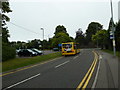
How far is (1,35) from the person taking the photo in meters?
22.7

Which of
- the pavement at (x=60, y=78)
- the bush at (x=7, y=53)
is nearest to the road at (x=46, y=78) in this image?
the pavement at (x=60, y=78)

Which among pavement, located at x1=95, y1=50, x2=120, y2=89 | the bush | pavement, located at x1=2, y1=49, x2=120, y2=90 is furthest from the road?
the bush

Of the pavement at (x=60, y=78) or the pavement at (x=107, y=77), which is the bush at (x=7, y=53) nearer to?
the pavement at (x=60, y=78)

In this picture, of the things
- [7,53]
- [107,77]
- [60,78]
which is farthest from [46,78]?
[7,53]

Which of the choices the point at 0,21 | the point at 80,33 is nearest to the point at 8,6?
the point at 0,21

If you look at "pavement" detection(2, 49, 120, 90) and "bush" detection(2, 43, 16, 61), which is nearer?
"pavement" detection(2, 49, 120, 90)

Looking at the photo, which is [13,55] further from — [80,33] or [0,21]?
[80,33]

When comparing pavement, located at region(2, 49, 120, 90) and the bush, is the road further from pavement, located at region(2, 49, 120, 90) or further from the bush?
the bush

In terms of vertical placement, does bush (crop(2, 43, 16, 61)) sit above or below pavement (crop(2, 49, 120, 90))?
above

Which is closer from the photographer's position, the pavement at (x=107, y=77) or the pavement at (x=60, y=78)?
the pavement at (x=107, y=77)

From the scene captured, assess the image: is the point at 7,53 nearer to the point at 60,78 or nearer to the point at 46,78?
the point at 46,78

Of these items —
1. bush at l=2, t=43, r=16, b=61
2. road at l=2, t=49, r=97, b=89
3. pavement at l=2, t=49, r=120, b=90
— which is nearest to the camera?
pavement at l=2, t=49, r=120, b=90

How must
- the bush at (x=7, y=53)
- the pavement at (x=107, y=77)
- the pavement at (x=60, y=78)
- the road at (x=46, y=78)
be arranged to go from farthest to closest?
the bush at (x=7, y=53), the road at (x=46, y=78), the pavement at (x=60, y=78), the pavement at (x=107, y=77)

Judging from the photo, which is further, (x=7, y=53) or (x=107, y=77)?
(x=7, y=53)
